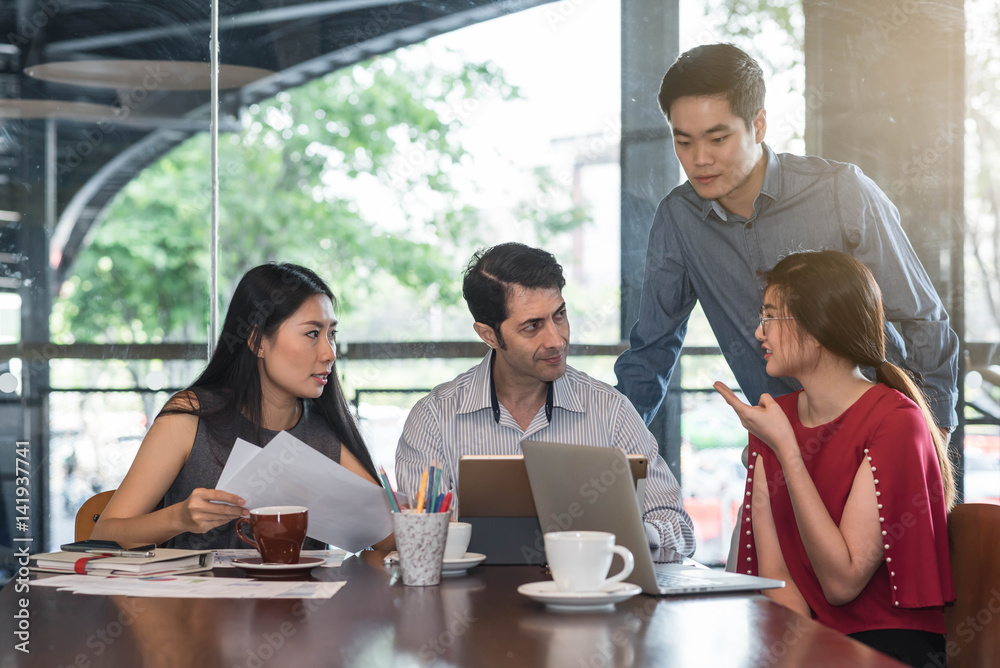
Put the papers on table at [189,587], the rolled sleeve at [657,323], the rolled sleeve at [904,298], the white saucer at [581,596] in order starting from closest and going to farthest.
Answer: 1. the white saucer at [581,596]
2. the papers on table at [189,587]
3. the rolled sleeve at [904,298]
4. the rolled sleeve at [657,323]

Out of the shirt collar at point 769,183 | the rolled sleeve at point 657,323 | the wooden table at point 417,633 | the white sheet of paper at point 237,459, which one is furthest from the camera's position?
the rolled sleeve at point 657,323

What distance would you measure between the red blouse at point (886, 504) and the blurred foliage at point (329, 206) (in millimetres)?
1840

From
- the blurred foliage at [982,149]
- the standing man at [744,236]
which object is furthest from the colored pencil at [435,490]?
the blurred foliage at [982,149]

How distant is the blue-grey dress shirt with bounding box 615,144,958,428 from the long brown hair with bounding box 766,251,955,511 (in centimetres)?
47

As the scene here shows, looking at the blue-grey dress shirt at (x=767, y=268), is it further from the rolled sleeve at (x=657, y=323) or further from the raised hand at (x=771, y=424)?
the raised hand at (x=771, y=424)

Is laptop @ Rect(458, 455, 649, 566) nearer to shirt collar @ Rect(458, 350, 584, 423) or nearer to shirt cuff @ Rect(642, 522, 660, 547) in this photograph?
shirt cuff @ Rect(642, 522, 660, 547)

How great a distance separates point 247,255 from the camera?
3699mm

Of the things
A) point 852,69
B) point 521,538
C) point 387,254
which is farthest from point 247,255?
point 521,538

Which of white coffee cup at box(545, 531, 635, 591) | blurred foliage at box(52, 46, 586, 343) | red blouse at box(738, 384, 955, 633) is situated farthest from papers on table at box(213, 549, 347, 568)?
blurred foliage at box(52, 46, 586, 343)

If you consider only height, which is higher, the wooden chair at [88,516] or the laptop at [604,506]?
the laptop at [604,506]

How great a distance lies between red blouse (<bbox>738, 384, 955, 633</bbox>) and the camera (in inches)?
50.5

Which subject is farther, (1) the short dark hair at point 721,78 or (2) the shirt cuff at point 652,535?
(1) the short dark hair at point 721,78

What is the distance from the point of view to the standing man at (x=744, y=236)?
1915 mm

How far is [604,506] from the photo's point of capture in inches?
43.0
